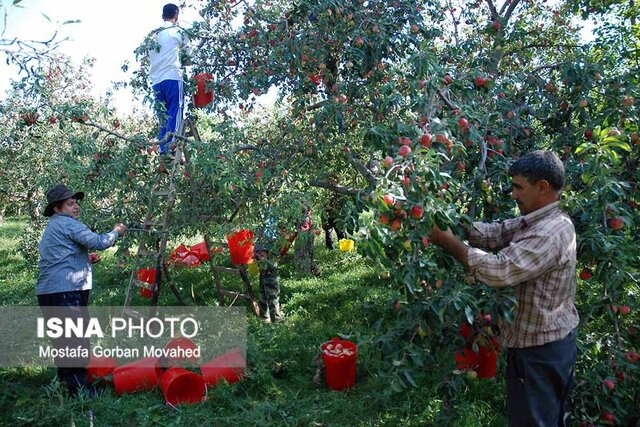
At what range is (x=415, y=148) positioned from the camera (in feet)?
6.84

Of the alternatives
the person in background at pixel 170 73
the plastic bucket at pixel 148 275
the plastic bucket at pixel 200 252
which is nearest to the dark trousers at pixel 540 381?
the person in background at pixel 170 73

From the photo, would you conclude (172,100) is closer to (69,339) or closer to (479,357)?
(69,339)

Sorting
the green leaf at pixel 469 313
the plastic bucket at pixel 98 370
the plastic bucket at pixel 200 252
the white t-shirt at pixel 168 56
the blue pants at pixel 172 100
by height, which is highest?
the white t-shirt at pixel 168 56

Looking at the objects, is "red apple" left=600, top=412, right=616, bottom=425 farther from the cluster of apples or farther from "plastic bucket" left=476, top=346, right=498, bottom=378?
the cluster of apples

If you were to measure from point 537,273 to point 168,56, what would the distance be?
141 inches

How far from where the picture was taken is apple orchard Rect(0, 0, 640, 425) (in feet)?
7.35

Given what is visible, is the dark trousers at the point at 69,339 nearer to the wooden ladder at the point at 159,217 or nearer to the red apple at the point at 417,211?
the wooden ladder at the point at 159,217

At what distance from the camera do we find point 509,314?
207cm

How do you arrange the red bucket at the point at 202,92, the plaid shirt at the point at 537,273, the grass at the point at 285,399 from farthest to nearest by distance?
the red bucket at the point at 202,92 → the grass at the point at 285,399 → the plaid shirt at the point at 537,273

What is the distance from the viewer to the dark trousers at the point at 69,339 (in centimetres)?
376

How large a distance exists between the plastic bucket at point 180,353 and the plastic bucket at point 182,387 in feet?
0.98

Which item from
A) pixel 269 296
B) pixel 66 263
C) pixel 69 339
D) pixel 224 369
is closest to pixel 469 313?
pixel 224 369

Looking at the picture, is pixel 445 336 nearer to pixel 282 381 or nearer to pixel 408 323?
pixel 408 323


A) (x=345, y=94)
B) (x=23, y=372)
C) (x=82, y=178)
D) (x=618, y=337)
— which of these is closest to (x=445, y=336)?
(x=618, y=337)
